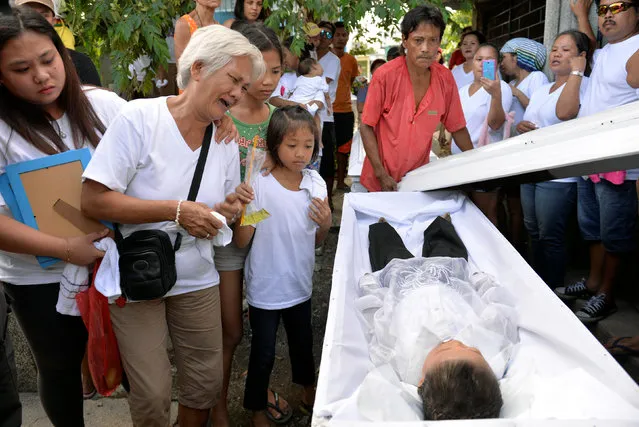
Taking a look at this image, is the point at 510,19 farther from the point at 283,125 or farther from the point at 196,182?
the point at 196,182

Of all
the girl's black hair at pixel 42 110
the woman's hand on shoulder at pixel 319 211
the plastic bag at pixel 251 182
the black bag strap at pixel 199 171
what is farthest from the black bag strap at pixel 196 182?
the woman's hand on shoulder at pixel 319 211

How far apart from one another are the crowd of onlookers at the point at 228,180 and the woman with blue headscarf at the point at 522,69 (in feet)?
0.06

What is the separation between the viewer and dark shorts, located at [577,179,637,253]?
105 inches

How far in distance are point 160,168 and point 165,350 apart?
0.69 meters

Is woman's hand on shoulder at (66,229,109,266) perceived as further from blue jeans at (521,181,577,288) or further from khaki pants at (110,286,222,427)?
blue jeans at (521,181,577,288)

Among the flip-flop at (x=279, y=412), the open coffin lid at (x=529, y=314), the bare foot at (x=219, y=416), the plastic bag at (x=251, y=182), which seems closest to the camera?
the open coffin lid at (x=529, y=314)

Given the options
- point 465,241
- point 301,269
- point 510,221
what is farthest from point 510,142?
point 510,221

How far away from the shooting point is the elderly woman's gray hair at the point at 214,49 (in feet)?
5.42

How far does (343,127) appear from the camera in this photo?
623 cm

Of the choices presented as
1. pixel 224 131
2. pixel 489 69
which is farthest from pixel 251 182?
pixel 489 69

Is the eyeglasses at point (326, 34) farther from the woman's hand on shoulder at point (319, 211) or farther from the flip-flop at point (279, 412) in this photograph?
the flip-flop at point (279, 412)

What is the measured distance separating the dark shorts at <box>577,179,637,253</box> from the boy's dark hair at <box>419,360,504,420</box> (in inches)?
66.9

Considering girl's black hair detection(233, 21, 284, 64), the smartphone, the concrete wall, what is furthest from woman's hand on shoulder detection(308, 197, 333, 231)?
the concrete wall

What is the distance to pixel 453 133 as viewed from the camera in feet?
11.0
